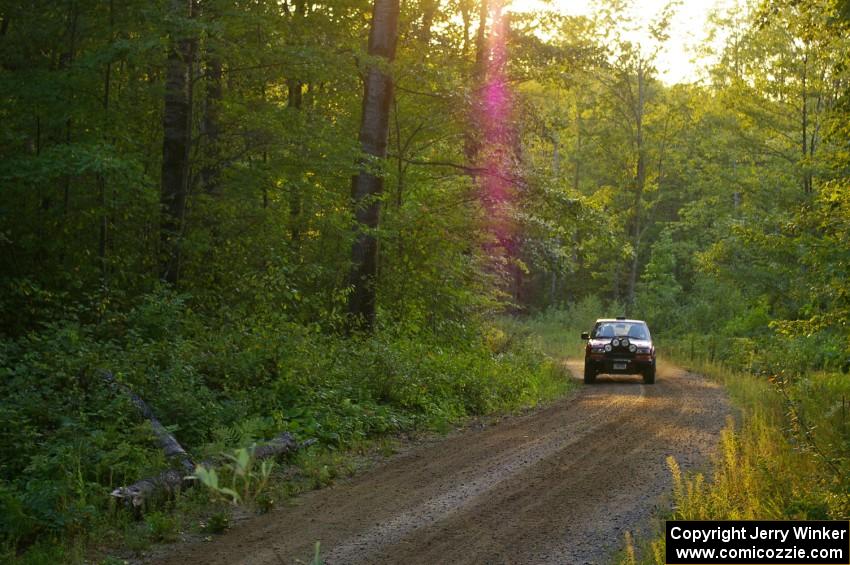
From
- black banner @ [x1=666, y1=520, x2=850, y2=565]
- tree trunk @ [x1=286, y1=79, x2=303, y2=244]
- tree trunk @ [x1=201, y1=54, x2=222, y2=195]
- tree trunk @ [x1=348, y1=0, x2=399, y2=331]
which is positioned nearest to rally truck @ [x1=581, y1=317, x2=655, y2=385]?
tree trunk @ [x1=348, y1=0, x2=399, y2=331]

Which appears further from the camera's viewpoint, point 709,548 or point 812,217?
point 812,217

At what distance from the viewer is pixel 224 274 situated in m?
15.8

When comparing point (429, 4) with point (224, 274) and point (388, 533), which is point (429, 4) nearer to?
point (224, 274)

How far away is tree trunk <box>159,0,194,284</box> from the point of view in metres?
14.8

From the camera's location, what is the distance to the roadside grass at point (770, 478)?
7.18 metres

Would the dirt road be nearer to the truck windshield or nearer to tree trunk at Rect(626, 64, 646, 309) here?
the truck windshield

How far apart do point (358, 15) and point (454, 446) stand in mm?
13813

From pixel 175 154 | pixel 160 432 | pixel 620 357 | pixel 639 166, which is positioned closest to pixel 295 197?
pixel 175 154

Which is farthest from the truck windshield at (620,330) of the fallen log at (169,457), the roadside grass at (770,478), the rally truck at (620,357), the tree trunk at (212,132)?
the fallen log at (169,457)

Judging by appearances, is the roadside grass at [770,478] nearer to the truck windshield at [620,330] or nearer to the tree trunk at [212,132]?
the truck windshield at [620,330]

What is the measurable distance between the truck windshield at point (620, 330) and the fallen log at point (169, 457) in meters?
→ 13.6

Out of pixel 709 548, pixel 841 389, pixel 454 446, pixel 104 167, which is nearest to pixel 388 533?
pixel 709 548

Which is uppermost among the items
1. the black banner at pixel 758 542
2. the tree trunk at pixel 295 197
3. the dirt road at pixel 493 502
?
the tree trunk at pixel 295 197

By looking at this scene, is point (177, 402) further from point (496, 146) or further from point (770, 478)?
point (496, 146)
